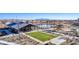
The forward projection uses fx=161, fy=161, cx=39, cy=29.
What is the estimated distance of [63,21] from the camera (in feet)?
6.15
